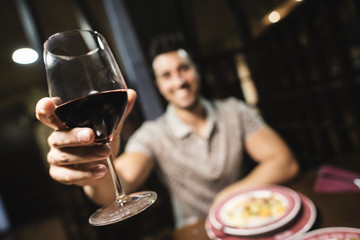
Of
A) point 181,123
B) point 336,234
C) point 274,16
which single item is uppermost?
point 274,16

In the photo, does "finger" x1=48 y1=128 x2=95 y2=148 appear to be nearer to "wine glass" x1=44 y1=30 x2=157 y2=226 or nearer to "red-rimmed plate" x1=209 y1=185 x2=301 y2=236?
"wine glass" x1=44 y1=30 x2=157 y2=226

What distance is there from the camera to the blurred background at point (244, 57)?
103 inches

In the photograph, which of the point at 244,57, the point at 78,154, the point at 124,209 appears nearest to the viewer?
the point at 124,209

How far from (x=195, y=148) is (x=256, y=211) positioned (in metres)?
0.97

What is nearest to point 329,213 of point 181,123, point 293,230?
point 293,230

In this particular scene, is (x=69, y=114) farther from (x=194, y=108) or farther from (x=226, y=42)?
(x=226, y=42)

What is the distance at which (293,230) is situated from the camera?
87 cm

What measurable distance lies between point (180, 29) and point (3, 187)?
817cm

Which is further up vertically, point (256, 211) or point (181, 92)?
point (181, 92)

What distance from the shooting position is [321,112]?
122 inches

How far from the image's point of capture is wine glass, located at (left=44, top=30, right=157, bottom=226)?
561 mm

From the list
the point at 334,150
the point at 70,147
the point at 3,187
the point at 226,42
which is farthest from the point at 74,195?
the point at 3,187

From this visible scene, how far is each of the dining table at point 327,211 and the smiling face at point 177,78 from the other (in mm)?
1104

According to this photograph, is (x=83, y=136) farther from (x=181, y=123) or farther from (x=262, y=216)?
(x=181, y=123)
